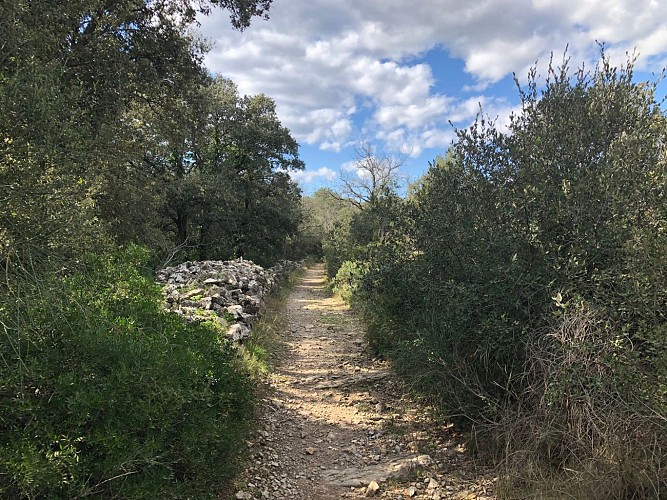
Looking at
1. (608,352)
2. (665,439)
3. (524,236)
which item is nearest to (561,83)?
(524,236)

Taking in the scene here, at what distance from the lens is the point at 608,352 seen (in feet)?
10.6

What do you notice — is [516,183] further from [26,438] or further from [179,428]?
[26,438]

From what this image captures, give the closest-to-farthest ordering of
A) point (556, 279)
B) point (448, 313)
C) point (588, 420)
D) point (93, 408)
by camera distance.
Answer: point (93, 408)
point (588, 420)
point (556, 279)
point (448, 313)

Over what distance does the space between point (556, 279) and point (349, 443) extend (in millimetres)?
3161

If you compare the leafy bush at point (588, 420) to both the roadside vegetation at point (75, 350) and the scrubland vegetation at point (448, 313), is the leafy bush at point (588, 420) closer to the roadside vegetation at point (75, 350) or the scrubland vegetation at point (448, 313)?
the scrubland vegetation at point (448, 313)

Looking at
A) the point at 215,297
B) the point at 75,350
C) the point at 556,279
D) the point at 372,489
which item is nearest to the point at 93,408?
the point at 75,350

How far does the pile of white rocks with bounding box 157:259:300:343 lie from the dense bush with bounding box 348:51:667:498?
3610 millimetres

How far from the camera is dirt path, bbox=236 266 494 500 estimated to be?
4020 mm

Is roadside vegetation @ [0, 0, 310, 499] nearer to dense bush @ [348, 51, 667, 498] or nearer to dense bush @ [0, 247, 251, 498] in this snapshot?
dense bush @ [0, 247, 251, 498]

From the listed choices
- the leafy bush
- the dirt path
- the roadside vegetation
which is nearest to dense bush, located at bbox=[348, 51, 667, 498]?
the leafy bush

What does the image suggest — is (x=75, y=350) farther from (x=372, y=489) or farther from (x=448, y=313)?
(x=448, y=313)

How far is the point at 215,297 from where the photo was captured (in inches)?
363

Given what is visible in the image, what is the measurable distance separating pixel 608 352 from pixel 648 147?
212cm

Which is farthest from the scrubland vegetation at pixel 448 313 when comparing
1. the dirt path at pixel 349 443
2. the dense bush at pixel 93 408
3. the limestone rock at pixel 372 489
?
the limestone rock at pixel 372 489
